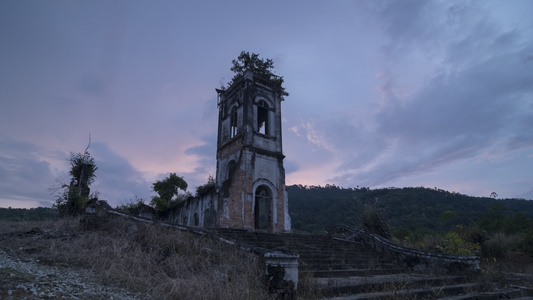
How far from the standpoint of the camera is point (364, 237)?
11648 millimetres

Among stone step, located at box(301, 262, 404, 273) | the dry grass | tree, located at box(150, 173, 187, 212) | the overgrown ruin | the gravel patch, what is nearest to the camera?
the gravel patch

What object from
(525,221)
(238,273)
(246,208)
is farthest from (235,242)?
(525,221)

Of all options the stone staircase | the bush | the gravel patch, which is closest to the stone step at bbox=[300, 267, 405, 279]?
the stone staircase

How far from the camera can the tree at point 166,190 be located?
926 inches

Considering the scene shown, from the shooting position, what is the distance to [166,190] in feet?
79.4

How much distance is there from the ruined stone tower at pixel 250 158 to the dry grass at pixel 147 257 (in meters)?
7.21

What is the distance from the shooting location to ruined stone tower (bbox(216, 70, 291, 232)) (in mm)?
14656

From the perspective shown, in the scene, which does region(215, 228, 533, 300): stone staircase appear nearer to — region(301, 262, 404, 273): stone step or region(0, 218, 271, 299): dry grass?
region(301, 262, 404, 273): stone step

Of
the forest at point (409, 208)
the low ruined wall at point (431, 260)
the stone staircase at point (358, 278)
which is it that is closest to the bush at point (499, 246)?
the low ruined wall at point (431, 260)

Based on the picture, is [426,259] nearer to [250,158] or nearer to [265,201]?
[265,201]

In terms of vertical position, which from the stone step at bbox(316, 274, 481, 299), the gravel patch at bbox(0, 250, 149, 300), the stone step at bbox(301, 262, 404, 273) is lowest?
the stone step at bbox(316, 274, 481, 299)

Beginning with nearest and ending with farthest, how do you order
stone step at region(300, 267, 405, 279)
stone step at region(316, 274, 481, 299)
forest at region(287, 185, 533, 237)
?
stone step at region(316, 274, 481, 299)
stone step at region(300, 267, 405, 279)
forest at region(287, 185, 533, 237)

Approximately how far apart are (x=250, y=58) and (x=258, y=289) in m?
16.9

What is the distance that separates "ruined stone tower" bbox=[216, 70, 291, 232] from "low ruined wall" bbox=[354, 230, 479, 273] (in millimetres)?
6874
